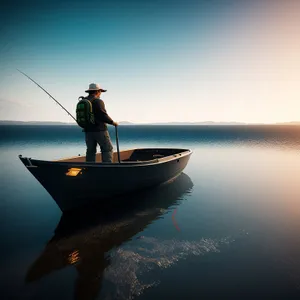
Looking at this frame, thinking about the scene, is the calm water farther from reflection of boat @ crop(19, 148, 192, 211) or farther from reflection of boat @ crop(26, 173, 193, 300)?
reflection of boat @ crop(19, 148, 192, 211)

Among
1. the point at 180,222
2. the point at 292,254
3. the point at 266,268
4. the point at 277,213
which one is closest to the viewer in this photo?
the point at 266,268

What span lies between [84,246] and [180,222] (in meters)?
3.03

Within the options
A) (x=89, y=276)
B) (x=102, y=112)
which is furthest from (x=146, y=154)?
(x=89, y=276)

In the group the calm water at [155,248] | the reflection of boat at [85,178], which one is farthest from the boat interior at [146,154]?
the reflection of boat at [85,178]

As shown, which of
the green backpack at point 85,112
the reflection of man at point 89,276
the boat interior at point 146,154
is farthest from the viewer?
the boat interior at point 146,154

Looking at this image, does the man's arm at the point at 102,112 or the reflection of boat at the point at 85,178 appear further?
the man's arm at the point at 102,112

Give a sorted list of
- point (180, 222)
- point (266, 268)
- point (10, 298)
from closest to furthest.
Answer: point (10, 298) < point (266, 268) < point (180, 222)

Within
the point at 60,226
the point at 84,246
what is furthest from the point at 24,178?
the point at 84,246

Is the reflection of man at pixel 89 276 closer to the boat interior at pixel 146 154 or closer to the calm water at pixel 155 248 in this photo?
the calm water at pixel 155 248

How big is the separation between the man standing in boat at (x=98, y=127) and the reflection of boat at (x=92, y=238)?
1.99 m

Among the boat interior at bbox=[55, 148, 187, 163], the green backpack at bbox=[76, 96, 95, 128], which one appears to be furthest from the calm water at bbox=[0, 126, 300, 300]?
the boat interior at bbox=[55, 148, 187, 163]

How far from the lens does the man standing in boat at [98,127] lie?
677 centimetres

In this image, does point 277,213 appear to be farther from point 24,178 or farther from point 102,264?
point 24,178

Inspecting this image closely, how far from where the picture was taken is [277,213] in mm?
7660
